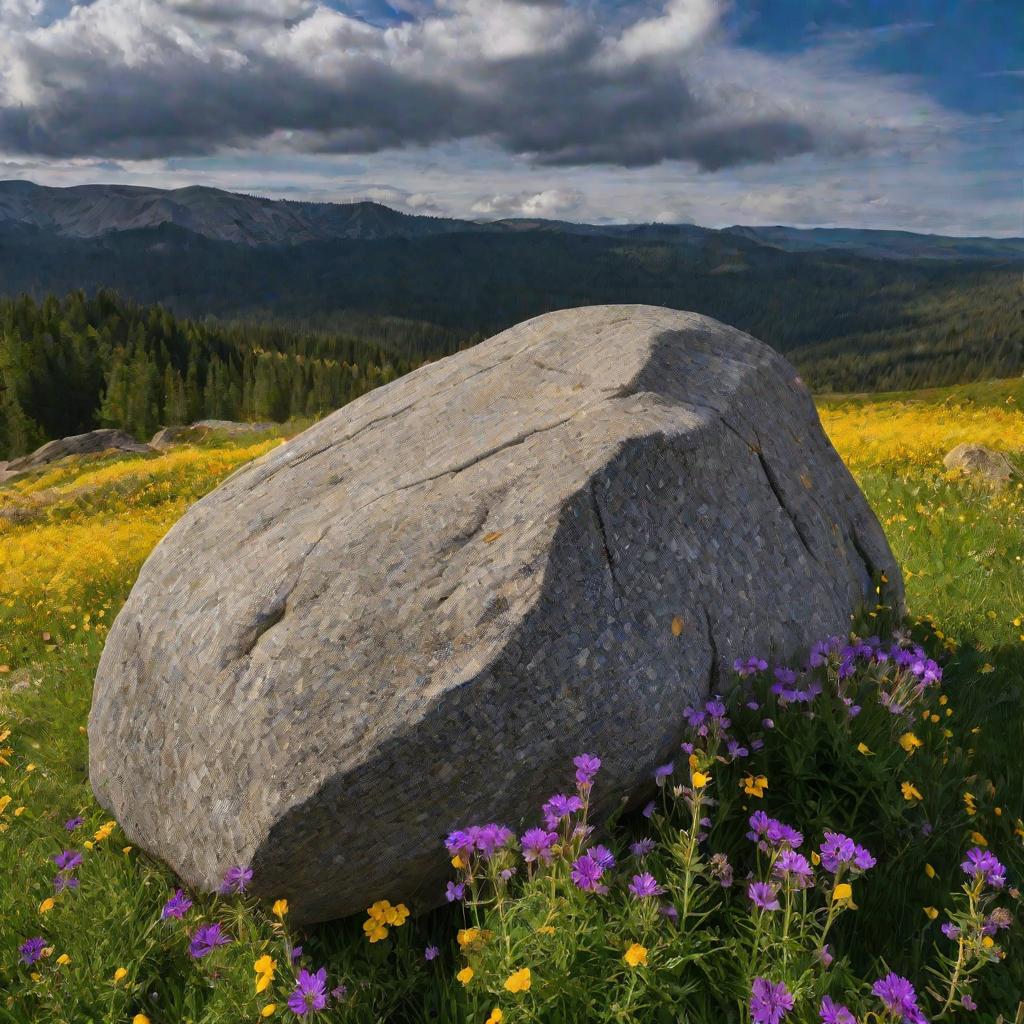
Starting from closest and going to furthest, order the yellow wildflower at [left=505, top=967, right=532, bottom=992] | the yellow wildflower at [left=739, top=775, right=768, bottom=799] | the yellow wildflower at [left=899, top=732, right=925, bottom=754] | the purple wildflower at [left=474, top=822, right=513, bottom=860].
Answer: the yellow wildflower at [left=505, top=967, right=532, bottom=992]
the purple wildflower at [left=474, top=822, right=513, bottom=860]
the yellow wildflower at [left=739, top=775, right=768, bottom=799]
the yellow wildflower at [left=899, top=732, right=925, bottom=754]

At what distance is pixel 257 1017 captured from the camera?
141 inches

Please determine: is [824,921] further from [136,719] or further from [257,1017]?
[136,719]

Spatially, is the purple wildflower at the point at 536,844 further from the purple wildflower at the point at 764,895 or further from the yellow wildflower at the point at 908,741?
the yellow wildflower at the point at 908,741

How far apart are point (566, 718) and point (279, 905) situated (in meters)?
1.60

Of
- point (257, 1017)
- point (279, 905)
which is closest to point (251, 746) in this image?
point (279, 905)

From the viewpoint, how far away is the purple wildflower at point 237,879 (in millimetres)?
4016

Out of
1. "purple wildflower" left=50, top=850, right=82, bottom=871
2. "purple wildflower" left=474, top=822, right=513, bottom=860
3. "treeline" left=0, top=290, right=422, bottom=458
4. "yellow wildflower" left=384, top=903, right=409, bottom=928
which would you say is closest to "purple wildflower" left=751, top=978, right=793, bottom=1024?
"purple wildflower" left=474, top=822, right=513, bottom=860

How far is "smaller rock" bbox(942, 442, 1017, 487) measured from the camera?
38.9 feet

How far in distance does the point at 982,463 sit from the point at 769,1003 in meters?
11.9

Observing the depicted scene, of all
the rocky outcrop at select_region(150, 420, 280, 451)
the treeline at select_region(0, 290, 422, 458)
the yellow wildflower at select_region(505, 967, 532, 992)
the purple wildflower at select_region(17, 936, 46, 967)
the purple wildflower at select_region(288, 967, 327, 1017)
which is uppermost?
the yellow wildflower at select_region(505, 967, 532, 992)

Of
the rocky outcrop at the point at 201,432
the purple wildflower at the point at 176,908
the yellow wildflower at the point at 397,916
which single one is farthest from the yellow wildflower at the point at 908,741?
the rocky outcrop at the point at 201,432

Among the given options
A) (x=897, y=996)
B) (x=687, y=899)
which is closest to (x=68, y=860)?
(x=687, y=899)

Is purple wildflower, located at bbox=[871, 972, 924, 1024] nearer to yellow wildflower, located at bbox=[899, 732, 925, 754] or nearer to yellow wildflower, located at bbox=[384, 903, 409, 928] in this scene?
yellow wildflower, located at bbox=[899, 732, 925, 754]

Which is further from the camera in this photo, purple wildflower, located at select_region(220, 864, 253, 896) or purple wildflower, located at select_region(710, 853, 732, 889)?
purple wildflower, located at select_region(220, 864, 253, 896)
